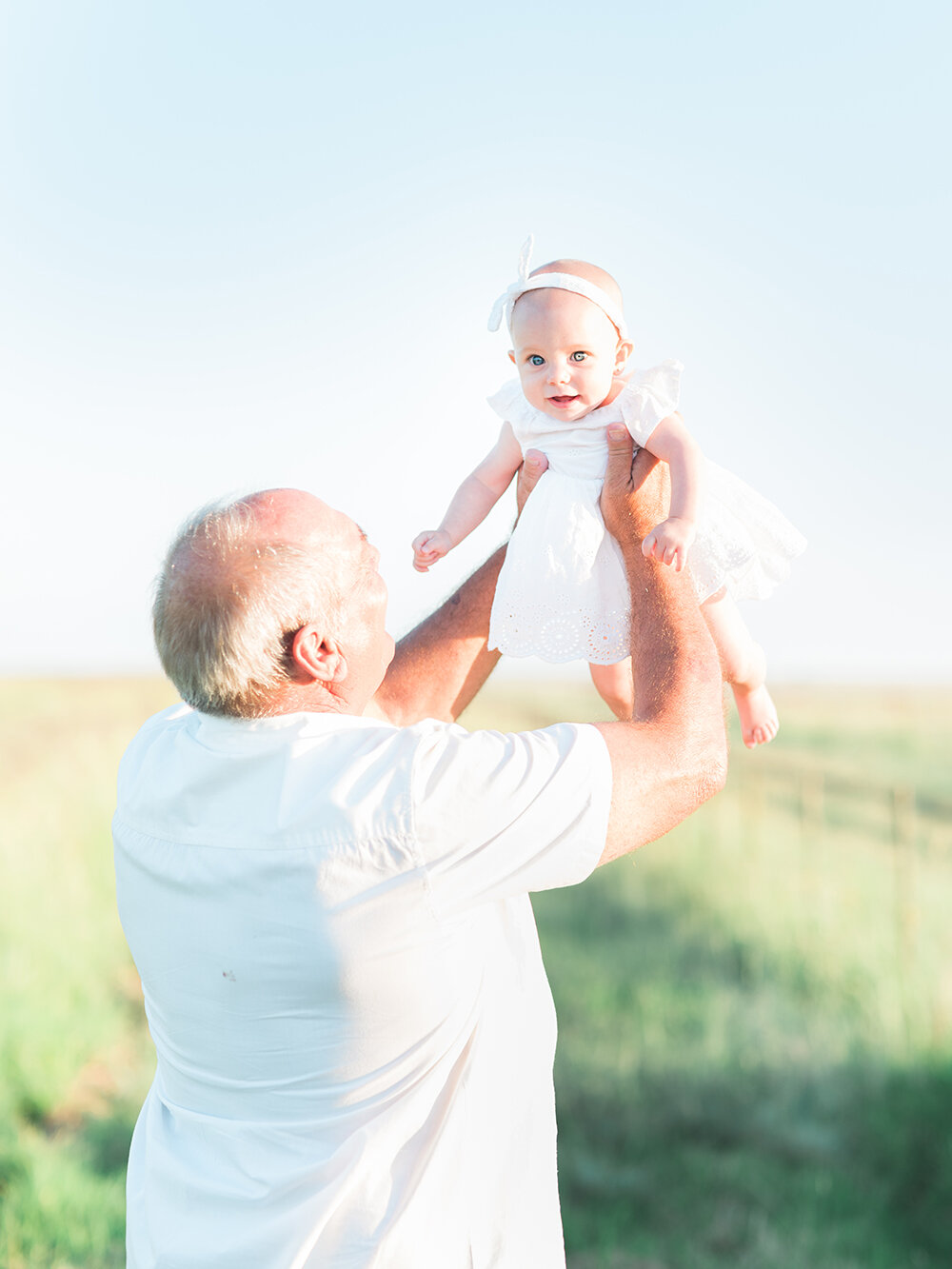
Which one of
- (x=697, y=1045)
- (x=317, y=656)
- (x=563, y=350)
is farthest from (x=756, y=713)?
(x=697, y=1045)

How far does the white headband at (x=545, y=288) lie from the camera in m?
2.13

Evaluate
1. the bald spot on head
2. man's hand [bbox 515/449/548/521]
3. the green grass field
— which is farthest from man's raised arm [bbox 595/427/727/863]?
the green grass field

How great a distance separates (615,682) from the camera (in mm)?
2354

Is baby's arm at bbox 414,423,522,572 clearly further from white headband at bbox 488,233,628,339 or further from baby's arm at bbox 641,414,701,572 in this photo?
baby's arm at bbox 641,414,701,572

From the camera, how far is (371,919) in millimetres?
1627

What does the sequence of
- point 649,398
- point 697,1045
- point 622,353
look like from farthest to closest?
1. point 697,1045
2. point 622,353
3. point 649,398

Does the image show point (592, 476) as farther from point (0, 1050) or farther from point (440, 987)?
point (0, 1050)

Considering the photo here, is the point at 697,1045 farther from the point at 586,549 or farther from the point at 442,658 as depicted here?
the point at 586,549

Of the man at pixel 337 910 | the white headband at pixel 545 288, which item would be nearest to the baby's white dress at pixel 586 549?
the white headband at pixel 545 288

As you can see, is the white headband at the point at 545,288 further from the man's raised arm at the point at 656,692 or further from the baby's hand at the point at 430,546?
the baby's hand at the point at 430,546

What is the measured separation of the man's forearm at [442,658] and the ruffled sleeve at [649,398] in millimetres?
515

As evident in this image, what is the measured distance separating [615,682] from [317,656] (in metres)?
0.77

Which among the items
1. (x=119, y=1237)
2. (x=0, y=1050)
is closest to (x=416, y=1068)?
(x=119, y=1237)

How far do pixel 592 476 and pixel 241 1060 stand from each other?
4.00 ft
